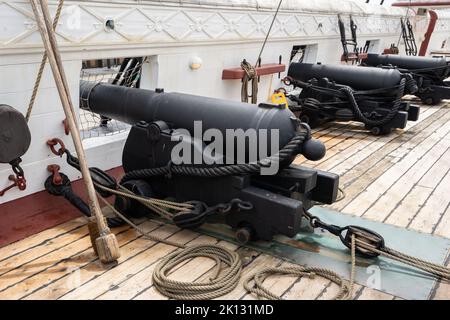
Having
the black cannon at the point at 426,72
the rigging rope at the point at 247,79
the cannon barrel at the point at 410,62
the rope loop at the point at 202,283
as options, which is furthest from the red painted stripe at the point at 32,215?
the cannon barrel at the point at 410,62

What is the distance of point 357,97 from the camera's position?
5.25 metres

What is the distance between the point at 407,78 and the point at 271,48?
1.70 metres

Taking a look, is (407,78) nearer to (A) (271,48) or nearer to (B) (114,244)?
(A) (271,48)

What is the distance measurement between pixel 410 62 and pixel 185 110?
566 cm

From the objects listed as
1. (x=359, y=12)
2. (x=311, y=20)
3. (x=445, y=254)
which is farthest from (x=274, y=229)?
(x=359, y=12)

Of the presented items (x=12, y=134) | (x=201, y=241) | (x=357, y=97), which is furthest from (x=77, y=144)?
(x=357, y=97)

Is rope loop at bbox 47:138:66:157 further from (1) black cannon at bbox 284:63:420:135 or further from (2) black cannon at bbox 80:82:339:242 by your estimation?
(1) black cannon at bbox 284:63:420:135

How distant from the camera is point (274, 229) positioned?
234 cm

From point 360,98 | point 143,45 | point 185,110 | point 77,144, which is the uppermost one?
point 143,45

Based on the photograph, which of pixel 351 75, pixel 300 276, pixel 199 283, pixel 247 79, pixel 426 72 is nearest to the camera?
pixel 199 283

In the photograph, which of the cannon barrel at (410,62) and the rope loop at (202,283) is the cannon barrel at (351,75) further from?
the rope loop at (202,283)

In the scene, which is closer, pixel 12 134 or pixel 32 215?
pixel 12 134

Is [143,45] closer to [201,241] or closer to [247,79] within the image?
[247,79]

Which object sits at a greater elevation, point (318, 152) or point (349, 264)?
point (318, 152)
